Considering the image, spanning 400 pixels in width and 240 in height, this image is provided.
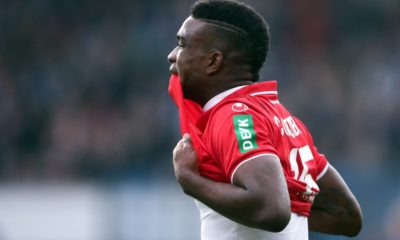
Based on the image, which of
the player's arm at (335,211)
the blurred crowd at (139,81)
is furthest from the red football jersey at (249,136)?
the blurred crowd at (139,81)

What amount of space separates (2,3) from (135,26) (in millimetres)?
2099

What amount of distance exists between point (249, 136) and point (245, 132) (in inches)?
1.0

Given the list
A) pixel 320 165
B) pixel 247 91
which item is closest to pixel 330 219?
pixel 320 165

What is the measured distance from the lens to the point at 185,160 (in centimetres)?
437

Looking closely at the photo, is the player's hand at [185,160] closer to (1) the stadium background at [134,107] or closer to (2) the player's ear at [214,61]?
(2) the player's ear at [214,61]

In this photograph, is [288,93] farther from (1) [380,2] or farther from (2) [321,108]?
(1) [380,2]

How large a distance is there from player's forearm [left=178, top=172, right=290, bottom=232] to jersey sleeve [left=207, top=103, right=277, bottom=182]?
74 millimetres

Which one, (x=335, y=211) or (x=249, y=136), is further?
(x=335, y=211)

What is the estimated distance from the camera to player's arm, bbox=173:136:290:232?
13.3 feet

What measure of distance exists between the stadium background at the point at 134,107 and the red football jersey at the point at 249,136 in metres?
7.07

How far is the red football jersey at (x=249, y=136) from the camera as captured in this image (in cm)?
414

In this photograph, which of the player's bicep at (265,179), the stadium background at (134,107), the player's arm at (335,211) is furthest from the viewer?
the stadium background at (134,107)

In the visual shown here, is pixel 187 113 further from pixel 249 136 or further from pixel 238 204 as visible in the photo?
pixel 238 204

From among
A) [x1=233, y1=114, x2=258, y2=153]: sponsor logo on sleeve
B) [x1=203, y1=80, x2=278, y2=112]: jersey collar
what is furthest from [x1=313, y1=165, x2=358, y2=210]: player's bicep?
[x1=233, y1=114, x2=258, y2=153]: sponsor logo on sleeve
